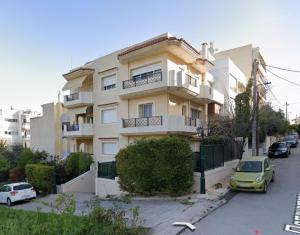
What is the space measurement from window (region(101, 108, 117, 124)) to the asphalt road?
40.7 feet

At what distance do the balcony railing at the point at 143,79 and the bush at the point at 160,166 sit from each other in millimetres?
6200

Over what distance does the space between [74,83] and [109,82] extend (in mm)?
4366

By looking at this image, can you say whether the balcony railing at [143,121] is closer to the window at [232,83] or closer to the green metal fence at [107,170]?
the green metal fence at [107,170]

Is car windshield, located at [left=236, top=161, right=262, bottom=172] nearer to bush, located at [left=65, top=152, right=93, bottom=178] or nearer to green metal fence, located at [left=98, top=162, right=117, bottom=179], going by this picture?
green metal fence, located at [left=98, top=162, right=117, bottom=179]

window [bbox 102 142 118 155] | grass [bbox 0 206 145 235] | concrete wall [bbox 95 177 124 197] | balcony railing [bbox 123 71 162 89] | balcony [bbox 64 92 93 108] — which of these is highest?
balcony railing [bbox 123 71 162 89]

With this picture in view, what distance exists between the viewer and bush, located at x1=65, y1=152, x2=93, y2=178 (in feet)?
71.7

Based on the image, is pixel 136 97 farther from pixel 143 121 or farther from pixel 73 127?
pixel 73 127

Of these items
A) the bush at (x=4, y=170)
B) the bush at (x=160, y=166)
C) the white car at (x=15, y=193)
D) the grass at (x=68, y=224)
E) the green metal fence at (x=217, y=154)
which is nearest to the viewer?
the grass at (x=68, y=224)

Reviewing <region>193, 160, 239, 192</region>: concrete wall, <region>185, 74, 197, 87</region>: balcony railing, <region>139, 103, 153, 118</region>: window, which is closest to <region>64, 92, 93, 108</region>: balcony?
<region>139, 103, 153, 118</region>: window

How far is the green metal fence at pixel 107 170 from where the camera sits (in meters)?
16.3

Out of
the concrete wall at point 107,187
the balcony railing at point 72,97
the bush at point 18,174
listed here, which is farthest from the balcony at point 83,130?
the bush at point 18,174

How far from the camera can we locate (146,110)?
1980 centimetres

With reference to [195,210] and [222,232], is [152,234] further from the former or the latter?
[195,210]

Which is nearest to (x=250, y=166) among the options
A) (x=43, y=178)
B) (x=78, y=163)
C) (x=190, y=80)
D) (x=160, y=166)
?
(x=160, y=166)
